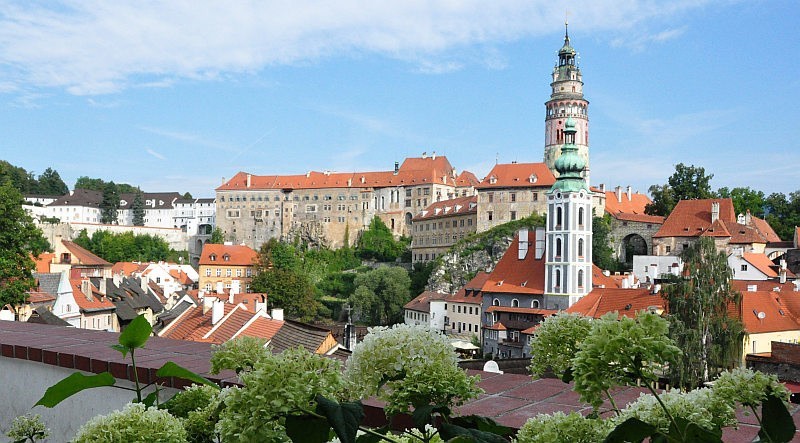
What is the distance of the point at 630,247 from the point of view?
5975 cm

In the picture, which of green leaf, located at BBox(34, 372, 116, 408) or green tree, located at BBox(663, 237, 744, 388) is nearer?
green leaf, located at BBox(34, 372, 116, 408)

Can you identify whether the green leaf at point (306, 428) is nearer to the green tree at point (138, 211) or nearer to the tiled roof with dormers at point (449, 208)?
the tiled roof with dormers at point (449, 208)

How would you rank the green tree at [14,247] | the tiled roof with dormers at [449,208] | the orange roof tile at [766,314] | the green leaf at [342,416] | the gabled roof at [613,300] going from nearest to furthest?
the green leaf at [342,416]
the green tree at [14,247]
the orange roof tile at [766,314]
the gabled roof at [613,300]
the tiled roof with dormers at [449,208]

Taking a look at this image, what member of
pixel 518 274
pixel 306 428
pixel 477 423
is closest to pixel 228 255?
pixel 518 274

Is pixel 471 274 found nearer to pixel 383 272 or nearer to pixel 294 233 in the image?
pixel 383 272

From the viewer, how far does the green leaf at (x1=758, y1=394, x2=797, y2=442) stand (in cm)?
122

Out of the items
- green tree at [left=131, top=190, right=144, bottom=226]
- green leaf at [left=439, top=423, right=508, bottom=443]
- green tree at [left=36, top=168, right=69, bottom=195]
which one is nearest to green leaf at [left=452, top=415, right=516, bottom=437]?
green leaf at [left=439, top=423, right=508, bottom=443]

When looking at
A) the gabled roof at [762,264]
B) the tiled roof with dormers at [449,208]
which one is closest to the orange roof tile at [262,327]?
the gabled roof at [762,264]

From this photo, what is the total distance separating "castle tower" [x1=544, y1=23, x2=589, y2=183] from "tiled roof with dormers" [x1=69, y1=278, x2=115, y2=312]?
49.7 metres

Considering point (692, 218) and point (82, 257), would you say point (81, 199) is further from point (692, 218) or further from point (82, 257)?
point (692, 218)

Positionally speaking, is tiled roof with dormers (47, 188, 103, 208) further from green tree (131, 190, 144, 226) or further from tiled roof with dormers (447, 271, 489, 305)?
tiled roof with dormers (447, 271, 489, 305)

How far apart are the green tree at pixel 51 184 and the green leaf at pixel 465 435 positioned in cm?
11729

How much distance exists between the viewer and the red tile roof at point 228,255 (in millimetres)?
63688

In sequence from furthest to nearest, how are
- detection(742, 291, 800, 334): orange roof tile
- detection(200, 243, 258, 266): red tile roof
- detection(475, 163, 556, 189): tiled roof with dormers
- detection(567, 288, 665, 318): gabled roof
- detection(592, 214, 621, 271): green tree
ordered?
detection(475, 163, 556, 189): tiled roof with dormers < detection(200, 243, 258, 266): red tile roof < detection(592, 214, 621, 271): green tree < detection(567, 288, 665, 318): gabled roof < detection(742, 291, 800, 334): orange roof tile
